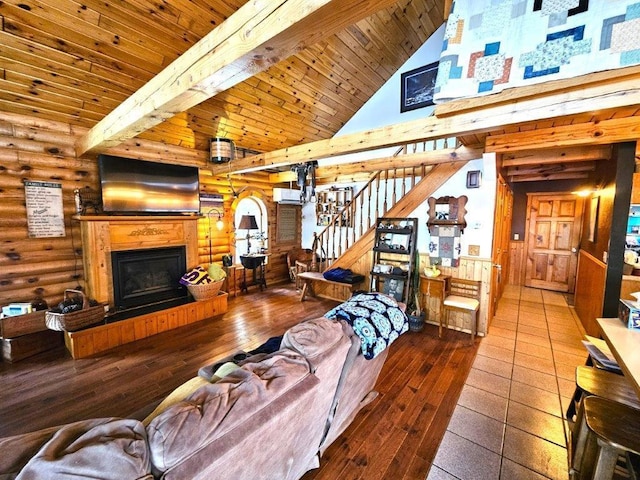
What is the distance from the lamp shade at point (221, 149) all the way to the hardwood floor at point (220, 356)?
264cm

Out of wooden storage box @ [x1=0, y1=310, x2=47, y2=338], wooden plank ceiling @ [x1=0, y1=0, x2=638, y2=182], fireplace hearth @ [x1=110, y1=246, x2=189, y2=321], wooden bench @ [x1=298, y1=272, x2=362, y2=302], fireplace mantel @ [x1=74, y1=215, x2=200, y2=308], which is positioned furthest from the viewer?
wooden bench @ [x1=298, y1=272, x2=362, y2=302]

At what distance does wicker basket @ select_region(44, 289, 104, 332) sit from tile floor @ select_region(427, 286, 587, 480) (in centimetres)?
369

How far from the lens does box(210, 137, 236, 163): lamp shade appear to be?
4.37 metres

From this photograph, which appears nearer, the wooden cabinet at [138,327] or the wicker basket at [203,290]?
the wooden cabinet at [138,327]

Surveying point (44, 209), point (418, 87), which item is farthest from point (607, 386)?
point (44, 209)

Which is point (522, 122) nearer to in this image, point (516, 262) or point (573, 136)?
point (573, 136)

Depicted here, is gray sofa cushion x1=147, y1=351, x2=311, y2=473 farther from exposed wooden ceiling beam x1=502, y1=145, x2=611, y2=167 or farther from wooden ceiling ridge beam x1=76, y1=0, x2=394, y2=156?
exposed wooden ceiling beam x1=502, y1=145, x2=611, y2=167

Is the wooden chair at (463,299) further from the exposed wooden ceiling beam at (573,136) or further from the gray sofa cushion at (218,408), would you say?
the gray sofa cushion at (218,408)

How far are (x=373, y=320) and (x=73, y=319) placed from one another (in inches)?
130

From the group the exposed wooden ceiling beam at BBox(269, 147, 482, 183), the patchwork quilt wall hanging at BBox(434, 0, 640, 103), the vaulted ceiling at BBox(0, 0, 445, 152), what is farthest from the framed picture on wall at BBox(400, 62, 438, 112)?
the patchwork quilt wall hanging at BBox(434, 0, 640, 103)

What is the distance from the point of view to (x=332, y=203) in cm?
593

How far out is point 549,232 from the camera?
18.9 ft

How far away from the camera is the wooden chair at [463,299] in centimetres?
346

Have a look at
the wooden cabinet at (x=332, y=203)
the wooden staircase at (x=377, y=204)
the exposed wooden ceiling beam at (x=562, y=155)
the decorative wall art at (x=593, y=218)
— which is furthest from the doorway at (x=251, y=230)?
the decorative wall art at (x=593, y=218)
